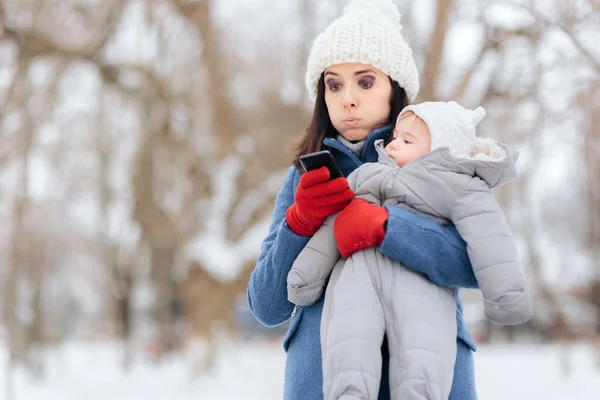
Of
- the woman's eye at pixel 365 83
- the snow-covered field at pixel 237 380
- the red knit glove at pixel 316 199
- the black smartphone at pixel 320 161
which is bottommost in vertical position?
the snow-covered field at pixel 237 380

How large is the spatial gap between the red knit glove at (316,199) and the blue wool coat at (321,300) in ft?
0.13

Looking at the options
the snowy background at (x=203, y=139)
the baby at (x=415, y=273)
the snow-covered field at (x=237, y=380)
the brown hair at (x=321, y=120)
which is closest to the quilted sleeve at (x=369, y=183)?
the baby at (x=415, y=273)

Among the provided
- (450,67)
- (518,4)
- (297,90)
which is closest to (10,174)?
(297,90)

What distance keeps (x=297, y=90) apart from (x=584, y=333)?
11.9 meters

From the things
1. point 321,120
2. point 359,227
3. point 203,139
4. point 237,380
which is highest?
point 321,120

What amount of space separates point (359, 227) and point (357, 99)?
0.42 m

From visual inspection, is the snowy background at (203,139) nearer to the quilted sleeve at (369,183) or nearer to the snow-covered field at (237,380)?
the snow-covered field at (237,380)

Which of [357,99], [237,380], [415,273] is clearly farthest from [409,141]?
[237,380]

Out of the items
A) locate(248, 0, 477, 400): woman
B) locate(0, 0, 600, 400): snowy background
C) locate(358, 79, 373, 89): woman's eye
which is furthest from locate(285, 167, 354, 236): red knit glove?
locate(0, 0, 600, 400): snowy background

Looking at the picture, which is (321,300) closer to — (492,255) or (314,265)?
(314,265)

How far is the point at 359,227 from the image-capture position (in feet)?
4.97

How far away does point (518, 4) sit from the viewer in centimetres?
557

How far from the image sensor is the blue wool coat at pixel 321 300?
1.51 m

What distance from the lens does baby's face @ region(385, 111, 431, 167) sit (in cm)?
165
